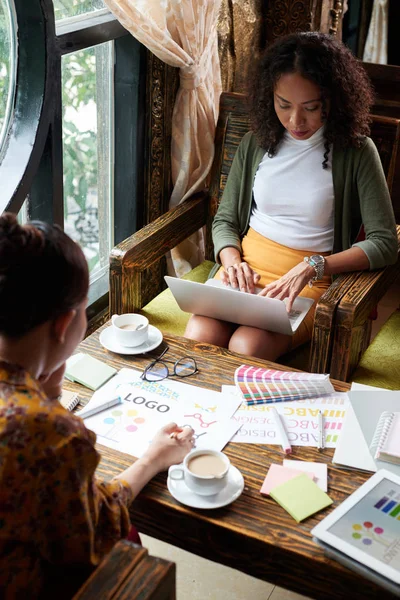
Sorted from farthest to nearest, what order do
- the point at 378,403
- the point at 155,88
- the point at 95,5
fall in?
the point at 155,88 → the point at 95,5 → the point at 378,403

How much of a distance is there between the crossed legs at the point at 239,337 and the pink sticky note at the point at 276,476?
539 mm

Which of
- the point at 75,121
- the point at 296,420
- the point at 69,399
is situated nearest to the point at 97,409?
the point at 69,399

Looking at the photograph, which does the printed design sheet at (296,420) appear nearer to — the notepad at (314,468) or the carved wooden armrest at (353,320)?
the notepad at (314,468)

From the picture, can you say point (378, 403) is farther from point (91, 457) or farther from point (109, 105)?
point (109, 105)

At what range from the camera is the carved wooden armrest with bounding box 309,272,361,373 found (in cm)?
186

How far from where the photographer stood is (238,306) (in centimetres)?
195

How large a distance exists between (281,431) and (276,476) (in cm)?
14

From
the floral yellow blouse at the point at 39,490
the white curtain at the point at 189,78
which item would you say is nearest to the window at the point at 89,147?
the white curtain at the point at 189,78

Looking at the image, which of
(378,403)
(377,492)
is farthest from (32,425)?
(378,403)

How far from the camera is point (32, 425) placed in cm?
100

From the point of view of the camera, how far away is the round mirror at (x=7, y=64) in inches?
79.8

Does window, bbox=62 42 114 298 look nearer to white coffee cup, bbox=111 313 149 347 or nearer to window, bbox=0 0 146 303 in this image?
window, bbox=0 0 146 303

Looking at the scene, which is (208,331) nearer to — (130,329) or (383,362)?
(130,329)

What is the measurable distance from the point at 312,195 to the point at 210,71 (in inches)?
29.1
